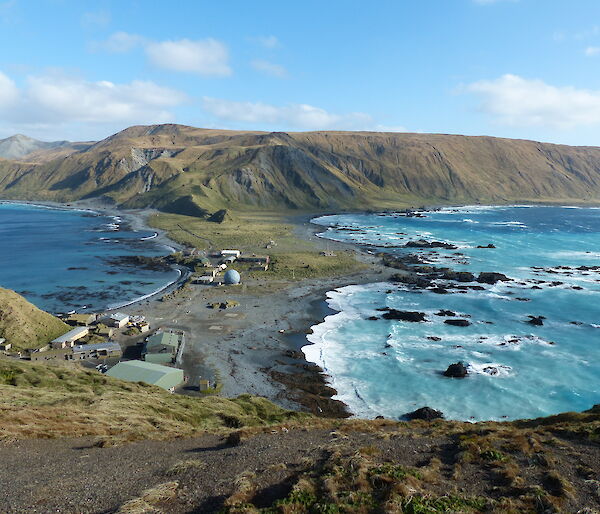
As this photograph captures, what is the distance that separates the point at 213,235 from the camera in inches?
5423

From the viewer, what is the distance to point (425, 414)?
38.4 meters

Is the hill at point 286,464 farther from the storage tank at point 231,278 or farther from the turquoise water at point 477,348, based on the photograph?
the storage tank at point 231,278

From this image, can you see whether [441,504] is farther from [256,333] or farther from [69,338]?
[69,338]

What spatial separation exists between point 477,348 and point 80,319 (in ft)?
180

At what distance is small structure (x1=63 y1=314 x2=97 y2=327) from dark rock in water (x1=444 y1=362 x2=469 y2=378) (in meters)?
48.3

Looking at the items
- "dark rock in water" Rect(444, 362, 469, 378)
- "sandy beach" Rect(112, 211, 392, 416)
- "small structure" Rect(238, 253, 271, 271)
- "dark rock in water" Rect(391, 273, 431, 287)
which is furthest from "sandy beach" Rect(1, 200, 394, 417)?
"dark rock in water" Rect(444, 362, 469, 378)

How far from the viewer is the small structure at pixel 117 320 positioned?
58.2m

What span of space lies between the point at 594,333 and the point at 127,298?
242ft

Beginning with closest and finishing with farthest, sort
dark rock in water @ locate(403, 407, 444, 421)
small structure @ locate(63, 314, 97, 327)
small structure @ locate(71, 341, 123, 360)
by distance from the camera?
dark rock in water @ locate(403, 407, 444, 421)
small structure @ locate(71, 341, 123, 360)
small structure @ locate(63, 314, 97, 327)

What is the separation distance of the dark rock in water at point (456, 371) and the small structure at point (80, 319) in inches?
1903

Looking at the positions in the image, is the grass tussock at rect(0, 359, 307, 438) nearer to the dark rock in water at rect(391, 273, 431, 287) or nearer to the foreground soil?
the foreground soil

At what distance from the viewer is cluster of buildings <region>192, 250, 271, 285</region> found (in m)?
82.6

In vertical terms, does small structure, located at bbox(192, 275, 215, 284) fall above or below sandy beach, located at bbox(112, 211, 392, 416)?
above

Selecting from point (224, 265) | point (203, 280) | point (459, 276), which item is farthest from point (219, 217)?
point (459, 276)
